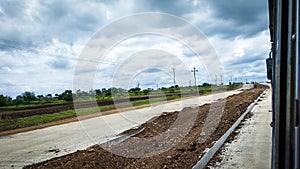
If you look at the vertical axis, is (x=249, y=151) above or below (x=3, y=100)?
above

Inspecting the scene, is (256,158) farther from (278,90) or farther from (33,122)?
(33,122)

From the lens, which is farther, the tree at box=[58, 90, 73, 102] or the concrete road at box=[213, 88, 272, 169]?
the tree at box=[58, 90, 73, 102]

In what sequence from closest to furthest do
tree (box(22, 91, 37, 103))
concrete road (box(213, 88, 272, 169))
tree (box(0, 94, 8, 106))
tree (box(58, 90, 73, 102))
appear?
concrete road (box(213, 88, 272, 169)) < tree (box(0, 94, 8, 106)) < tree (box(22, 91, 37, 103)) < tree (box(58, 90, 73, 102))

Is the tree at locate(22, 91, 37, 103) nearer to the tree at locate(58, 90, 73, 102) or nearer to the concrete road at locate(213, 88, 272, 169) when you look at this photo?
the tree at locate(58, 90, 73, 102)

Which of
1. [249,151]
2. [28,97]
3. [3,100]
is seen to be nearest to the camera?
[249,151]

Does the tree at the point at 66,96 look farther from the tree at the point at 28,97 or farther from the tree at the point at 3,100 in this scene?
the tree at the point at 3,100

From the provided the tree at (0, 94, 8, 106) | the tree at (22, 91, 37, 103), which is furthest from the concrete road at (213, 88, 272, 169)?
the tree at (22, 91, 37, 103)

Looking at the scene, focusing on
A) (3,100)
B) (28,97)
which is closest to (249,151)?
(3,100)

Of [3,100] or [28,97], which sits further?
[28,97]

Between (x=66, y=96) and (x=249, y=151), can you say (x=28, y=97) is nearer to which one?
(x=66, y=96)

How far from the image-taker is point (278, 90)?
1.86 meters

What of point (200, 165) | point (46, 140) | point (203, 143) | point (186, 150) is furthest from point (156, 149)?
point (46, 140)

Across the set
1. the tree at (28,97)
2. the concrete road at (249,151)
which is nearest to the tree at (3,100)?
the tree at (28,97)

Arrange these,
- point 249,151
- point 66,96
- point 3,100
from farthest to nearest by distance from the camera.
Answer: point 66,96, point 3,100, point 249,151
